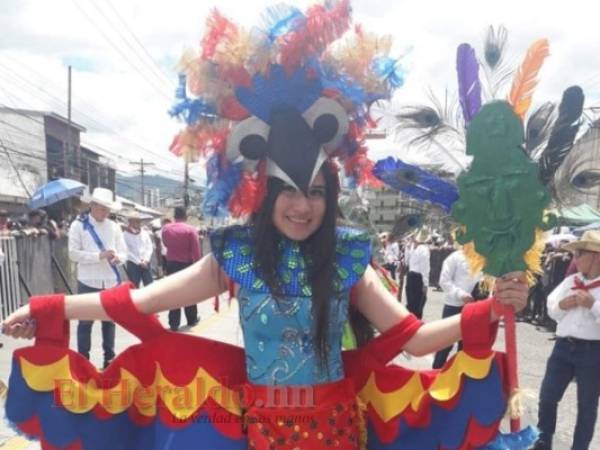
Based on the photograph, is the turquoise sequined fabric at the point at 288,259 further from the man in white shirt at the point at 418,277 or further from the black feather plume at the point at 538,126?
the man in white shirt at the point at 418,277

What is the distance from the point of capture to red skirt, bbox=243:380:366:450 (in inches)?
73.7

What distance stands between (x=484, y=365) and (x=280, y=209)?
0.87 meters

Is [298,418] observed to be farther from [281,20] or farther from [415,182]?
[281,20]

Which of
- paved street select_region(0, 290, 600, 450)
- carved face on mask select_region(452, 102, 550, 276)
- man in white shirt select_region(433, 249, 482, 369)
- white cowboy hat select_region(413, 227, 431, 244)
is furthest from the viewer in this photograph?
man in white shirt select_region(433, 249, 482, 369)

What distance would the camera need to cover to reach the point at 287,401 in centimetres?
189

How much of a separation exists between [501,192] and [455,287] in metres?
3.76

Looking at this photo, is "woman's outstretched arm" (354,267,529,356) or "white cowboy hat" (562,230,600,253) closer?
"woman's outstretched arm" (354,267,529,356)

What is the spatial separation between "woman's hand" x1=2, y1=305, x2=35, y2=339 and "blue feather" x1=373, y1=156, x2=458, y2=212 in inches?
52.1

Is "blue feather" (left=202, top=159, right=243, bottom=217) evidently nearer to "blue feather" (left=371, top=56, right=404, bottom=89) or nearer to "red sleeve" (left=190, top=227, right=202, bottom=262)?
"blue feather" (left=371, top=56, right=404, bottom=89)

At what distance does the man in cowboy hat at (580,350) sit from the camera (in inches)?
140

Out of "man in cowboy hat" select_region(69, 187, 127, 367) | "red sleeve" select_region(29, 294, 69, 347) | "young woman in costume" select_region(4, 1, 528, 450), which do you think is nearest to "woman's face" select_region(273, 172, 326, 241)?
"young woman in costume" select_region(4, 1, 528, 450)

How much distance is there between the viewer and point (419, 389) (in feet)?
6.85

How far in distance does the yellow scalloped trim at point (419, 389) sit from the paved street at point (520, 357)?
178 mm

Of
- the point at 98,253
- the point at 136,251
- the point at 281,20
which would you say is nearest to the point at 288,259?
the point at 281,20
